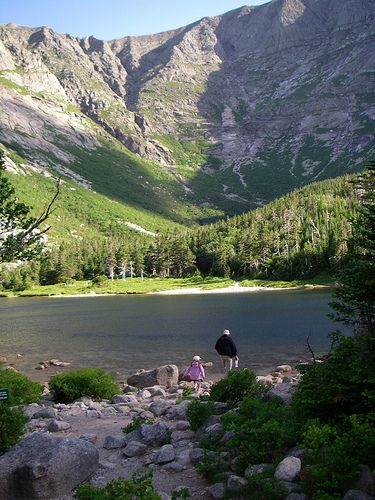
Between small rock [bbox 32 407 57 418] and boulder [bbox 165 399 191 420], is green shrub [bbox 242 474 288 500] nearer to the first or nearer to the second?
boulder [bbox 165 399 191 420]

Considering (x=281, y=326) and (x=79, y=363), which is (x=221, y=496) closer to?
(x=79, y=363)

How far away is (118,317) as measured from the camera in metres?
86.6

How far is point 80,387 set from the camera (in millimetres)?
26922

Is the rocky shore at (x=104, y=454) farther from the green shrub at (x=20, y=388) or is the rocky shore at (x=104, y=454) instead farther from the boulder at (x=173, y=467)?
the green shrub at (x=20, y=388)

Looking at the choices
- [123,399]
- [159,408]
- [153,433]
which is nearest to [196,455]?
[153,433]

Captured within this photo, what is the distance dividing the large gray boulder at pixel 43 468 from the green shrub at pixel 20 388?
34.6 ft

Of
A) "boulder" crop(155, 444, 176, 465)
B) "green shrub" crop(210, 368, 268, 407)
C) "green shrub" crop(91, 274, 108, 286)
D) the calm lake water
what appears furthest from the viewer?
"green shrub" crop(91, 274, 108, 286)

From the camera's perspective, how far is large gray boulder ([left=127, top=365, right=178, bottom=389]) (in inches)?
1273

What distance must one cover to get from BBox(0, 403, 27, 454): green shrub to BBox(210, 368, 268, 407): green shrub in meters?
7.58

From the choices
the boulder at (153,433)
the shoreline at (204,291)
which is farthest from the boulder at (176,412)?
the shoreline at (204,291)

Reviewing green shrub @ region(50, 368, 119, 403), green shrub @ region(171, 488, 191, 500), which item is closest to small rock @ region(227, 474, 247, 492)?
green shrub @ region(171, 488, 191, 500)

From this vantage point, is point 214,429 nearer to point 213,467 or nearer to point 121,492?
point 213,467

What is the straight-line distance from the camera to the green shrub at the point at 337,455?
9.65 metres

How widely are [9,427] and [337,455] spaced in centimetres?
936
